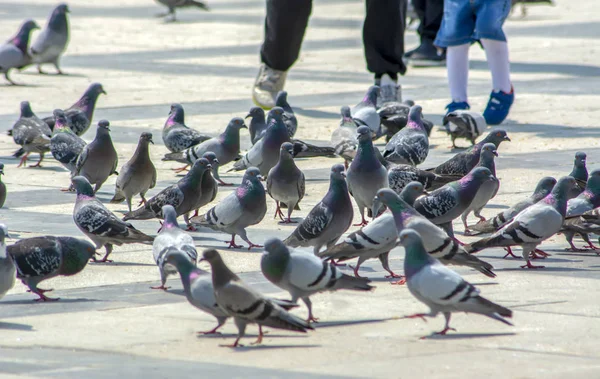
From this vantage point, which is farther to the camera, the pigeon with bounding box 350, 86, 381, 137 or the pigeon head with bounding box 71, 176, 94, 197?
the pigeon with bounding box 350, 86, 381, 137

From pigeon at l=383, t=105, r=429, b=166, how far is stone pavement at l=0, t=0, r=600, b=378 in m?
0.62

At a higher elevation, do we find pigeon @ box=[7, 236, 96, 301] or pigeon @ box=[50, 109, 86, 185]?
pigeon @ box=[7, 236, 96, 301]

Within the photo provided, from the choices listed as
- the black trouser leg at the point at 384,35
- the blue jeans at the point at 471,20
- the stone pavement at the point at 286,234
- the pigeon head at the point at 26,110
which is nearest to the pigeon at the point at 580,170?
the stone pavement at the point at 286,234

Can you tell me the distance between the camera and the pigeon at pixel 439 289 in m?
5.41

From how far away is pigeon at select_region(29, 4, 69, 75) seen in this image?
16172mm

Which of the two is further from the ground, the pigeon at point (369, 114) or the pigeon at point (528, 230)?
the pigeon at point (528, 230)

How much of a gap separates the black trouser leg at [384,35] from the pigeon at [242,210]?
495 cm

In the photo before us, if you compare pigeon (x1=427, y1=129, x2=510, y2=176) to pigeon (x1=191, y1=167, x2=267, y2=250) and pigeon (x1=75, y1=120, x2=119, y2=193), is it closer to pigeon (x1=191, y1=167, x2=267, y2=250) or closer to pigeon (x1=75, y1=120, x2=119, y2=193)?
pigeon (x1=191, y1=167, x2=267, y2=250)

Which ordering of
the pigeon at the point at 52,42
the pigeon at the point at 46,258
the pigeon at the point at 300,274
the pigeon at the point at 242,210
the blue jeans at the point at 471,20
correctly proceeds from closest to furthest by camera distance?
the pigeon at the point at 300,274 < the pigeon at the point at 46,258 < the pigeon at the point at 242,210 < the blue jeans at the point at 471,20 < the pigeon at the point at 52,42

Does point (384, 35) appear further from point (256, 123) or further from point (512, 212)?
point (512, 212)

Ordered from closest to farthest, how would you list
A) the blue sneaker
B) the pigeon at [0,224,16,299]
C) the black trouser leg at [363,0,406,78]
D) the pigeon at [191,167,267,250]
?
the pigeon at [0,224,16,299] → the pigeon at [191,167,267,250] → the blue sneaker → the black trouser leg at [363,0,406,78]

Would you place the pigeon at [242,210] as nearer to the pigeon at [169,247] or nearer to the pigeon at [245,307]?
the pigeon at [169,247]

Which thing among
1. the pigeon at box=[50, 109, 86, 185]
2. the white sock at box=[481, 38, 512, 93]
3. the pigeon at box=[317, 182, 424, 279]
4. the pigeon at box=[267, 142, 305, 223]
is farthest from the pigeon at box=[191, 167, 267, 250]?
the white sock at box=[481, 38, 512, 93]

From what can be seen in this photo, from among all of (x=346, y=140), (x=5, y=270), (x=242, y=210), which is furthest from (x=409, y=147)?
(x=5, y=270)
